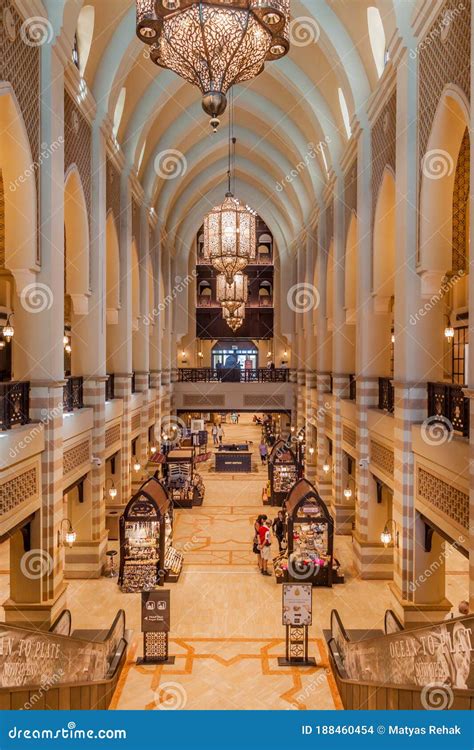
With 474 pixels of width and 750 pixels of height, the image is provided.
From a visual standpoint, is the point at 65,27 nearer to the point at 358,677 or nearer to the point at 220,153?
the point at 358,677

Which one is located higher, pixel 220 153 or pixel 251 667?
pixel 220 153

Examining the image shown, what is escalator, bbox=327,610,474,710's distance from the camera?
4410 mm

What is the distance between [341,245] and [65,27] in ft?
25.2

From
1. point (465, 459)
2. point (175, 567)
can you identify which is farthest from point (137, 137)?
point (465, 459)

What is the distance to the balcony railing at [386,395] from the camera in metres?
9.88

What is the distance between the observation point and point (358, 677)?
6434 millimetres

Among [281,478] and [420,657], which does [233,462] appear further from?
[420,657]

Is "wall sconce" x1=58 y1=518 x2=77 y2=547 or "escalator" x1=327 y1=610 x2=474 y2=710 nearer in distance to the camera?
"escalator" x1=327 y1=610 x2=474 y2=710
